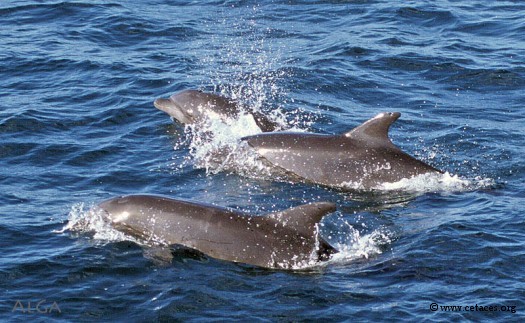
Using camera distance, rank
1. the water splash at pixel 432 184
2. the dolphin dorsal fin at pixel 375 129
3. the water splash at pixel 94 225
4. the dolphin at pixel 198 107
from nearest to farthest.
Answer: the water splash at pixel 94 225 → the dolphin dorsal fin at pixel 375 129 → the water splash at pixel 432 184 → the dolphin at pixel 198 107

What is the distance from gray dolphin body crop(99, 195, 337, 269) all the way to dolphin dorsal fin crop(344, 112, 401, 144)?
3.03m

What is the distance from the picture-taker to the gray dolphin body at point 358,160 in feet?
51.1

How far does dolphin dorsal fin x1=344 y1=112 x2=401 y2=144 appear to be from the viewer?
1520 cm

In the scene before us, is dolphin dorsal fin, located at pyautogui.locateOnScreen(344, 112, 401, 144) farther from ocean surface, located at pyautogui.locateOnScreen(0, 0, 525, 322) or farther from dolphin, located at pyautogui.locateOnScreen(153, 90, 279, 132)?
dolphin, located at pyautogui.locateOnScreen(153, 90, 279, 132)

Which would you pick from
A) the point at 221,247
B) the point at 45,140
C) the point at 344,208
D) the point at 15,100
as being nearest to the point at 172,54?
the point at 15,100

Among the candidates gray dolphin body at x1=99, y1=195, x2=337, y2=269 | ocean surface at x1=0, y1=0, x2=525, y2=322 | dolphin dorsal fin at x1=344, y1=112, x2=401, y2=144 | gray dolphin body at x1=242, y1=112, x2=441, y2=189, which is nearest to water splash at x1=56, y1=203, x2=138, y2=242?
ocean surface at x1=0, y1=0, x2=525, y2=322

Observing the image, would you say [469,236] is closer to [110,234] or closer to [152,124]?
[110,234]

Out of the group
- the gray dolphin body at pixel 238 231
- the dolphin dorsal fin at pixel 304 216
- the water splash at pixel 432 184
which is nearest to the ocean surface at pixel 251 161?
the water splash at pixel 432 184

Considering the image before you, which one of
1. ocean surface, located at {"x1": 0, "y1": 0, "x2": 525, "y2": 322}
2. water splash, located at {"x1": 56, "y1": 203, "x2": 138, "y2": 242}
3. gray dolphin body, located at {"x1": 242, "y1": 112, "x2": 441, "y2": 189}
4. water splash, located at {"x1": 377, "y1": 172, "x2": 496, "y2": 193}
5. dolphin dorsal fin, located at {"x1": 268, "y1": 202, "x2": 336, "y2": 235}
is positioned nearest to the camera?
ocean surface, located at {"x1": 0, "y1": 0, "x2": 525, "y2": 322}

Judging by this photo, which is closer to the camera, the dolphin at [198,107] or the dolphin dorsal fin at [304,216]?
the dolphin dorsal fin at [304,216]

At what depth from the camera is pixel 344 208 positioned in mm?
14719

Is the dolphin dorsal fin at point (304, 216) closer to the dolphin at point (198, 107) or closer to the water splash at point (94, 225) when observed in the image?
→ the water splash at point (94, 225)

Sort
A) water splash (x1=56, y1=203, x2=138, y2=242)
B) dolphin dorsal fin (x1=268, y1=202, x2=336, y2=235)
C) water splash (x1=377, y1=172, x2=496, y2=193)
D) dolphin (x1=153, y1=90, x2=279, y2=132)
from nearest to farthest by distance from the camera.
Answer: dolphin dorsal fin (x1=268, y1=202, x2=336, y2=235) < water splash (x1=56, y1=203, x2=138, y2=242) < water splash (x1=377, y1=172, x2=496, y2=193) < dolphin (x1=153, y1=90, x2=279, y2=132)

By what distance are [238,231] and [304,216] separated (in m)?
0.83
